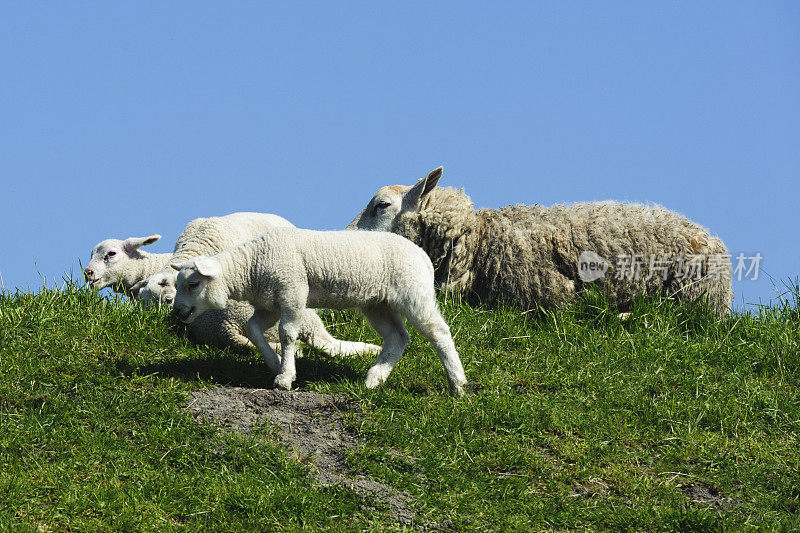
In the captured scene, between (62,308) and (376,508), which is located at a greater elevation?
(62,308)

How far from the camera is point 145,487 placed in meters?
5.59

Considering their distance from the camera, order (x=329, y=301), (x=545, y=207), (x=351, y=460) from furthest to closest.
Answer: (x=545, y=207) → (x=329, y=301) → (x=351, y=460)

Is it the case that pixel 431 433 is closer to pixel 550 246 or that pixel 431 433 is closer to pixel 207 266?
pixel 207 266

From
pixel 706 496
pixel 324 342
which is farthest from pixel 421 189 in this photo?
pixel 706 496

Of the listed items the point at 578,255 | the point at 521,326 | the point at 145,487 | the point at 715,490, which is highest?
the point at 578,255

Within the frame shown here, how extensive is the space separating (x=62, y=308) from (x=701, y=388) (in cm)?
562

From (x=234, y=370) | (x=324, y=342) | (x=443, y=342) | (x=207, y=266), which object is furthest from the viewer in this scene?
(x=324, y=342)

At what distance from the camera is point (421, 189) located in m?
9.78

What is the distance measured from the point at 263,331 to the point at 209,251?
187 cm

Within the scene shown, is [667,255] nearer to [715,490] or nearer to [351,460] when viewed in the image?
[715,490]

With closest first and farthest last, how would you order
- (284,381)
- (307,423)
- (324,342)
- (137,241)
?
(307,423), (284,381), (324,342), (137,241)

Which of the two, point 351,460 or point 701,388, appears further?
point 701,388

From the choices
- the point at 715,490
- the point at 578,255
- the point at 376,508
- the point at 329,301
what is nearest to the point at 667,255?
the point at 578,255

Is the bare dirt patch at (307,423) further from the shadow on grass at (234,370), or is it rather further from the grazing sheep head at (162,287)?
the grazing sheep head at (162,287)
